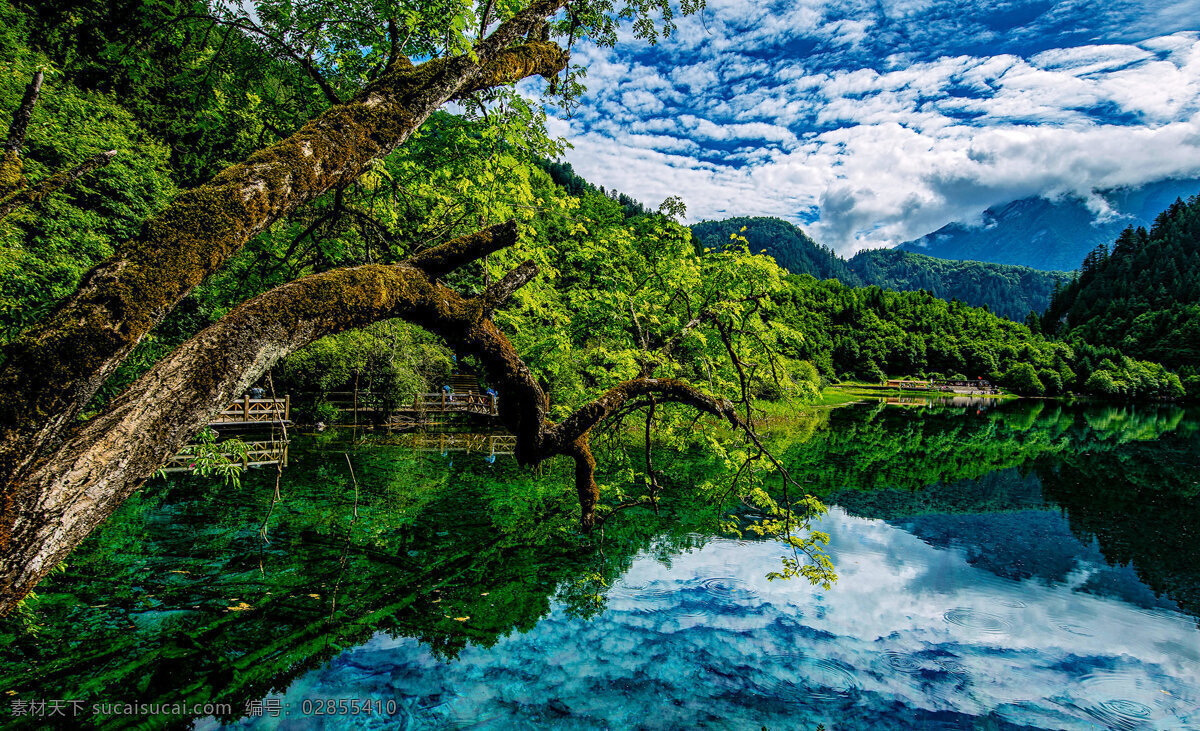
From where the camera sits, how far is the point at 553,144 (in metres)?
8.64

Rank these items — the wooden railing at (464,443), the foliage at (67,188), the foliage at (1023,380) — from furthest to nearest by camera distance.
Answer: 1. the foliage at (1023,380)
2. the wooden railing at (464,443)
3. the foliage at (67,188)

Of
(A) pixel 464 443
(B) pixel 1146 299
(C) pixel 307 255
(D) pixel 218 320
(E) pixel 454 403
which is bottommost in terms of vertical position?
(A) pixel 464 443

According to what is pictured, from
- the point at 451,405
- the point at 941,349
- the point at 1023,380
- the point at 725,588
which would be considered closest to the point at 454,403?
the point at 451,405

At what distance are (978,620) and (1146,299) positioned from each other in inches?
6116

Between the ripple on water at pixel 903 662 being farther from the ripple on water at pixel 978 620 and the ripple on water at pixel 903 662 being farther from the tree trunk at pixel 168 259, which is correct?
the tree trunk at pixel 168 259

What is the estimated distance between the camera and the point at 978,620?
32.7ft

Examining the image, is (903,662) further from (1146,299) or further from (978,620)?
(1146,299)

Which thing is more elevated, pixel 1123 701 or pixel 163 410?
pixel 163 410

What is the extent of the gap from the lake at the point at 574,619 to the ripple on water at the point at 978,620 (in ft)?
0.16

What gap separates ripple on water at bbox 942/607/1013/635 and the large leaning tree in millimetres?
9980

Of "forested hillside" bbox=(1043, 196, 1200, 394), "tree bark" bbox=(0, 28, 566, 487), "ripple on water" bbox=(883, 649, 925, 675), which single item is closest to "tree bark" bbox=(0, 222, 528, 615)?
"tree bark" bbox=(0, 28, 566, 487)

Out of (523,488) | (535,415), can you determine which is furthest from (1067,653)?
(523,488)

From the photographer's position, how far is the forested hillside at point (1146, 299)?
308 feet

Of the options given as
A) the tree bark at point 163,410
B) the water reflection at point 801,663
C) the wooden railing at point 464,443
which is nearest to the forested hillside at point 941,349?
the wooden railing at point 464,443
